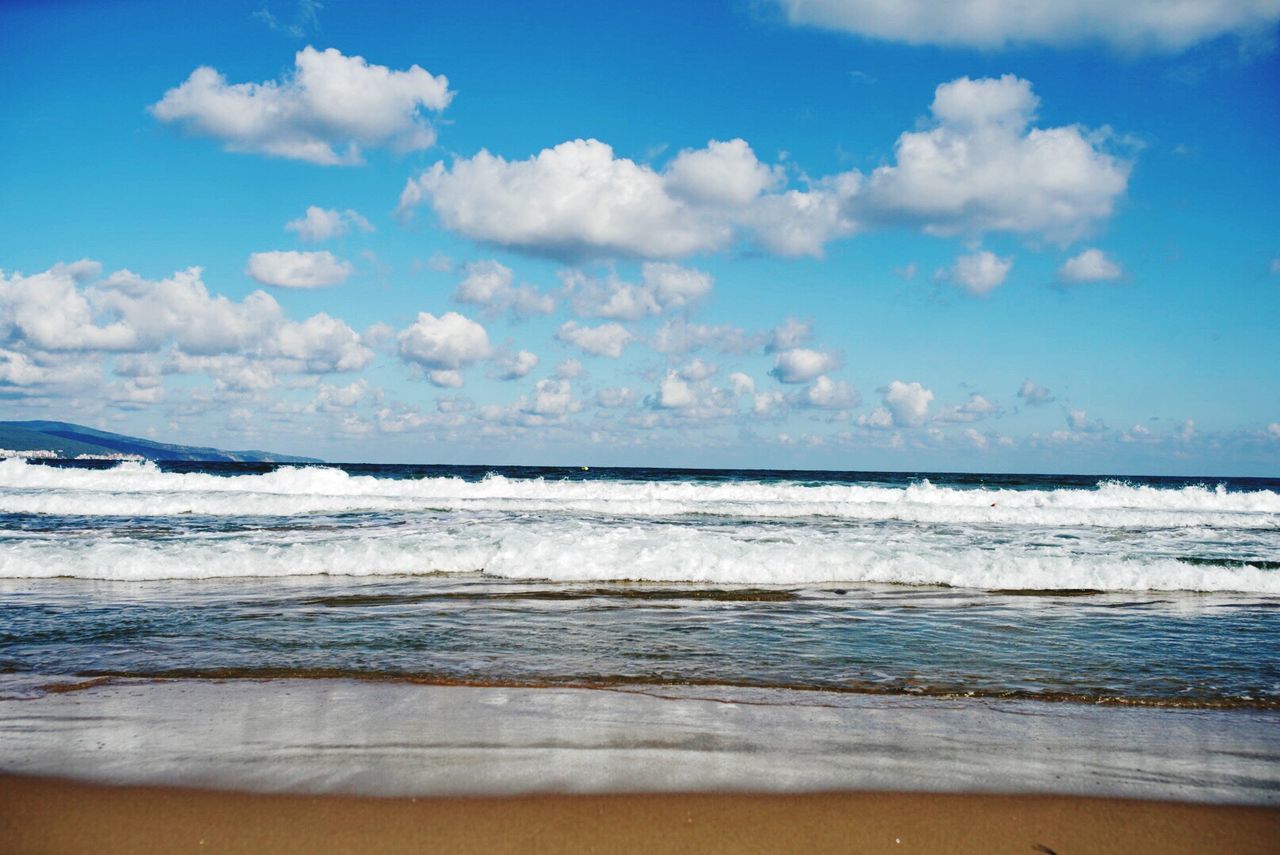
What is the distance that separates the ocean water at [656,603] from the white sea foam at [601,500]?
166 cm

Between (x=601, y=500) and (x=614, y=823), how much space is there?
84.8 ft

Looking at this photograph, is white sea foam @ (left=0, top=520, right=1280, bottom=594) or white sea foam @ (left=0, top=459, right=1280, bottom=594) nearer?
white sea foam @ (left=0, top=520, right=1280, bottom=594)

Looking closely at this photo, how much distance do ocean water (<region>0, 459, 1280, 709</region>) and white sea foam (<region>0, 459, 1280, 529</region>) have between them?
1658 millimetres

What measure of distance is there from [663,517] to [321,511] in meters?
9.85

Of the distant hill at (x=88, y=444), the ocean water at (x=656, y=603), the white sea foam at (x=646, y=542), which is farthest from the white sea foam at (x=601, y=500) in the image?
the distant hill at (x=88, y=444)

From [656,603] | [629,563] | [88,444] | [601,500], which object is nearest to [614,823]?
[656,603]

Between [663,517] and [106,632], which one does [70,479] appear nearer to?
[663,517]

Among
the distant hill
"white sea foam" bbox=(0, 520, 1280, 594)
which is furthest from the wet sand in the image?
the distant hill

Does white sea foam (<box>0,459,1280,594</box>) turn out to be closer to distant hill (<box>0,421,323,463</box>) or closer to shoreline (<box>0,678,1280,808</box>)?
shoreline (<box>0,678,1280,808</box>)

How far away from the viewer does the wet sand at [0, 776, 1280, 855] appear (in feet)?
11.8

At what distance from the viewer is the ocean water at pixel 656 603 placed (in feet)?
21.5

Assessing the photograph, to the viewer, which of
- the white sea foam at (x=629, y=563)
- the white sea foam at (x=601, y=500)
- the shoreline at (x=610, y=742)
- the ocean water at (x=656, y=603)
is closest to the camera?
the shoreline at (x=610, y=742)

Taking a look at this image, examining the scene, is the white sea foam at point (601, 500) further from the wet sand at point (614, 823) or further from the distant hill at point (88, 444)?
the distant hill at point (88, 444)

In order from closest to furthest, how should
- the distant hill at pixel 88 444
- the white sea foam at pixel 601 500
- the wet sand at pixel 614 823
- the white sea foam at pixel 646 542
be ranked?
the wet sand at pixel 614 823, the white sea foam at pixel 646 542, the white sea foam at pixel 601 500, the distant hill at pixel 88 444
